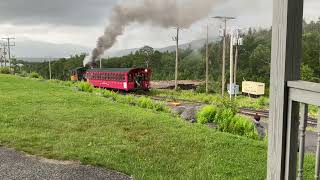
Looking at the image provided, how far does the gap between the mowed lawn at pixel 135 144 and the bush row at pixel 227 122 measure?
1.59 meters

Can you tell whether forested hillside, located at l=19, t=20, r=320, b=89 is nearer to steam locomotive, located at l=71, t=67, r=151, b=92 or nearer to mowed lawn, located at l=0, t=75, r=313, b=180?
steam locomotive, located at l=71, t=67, r=151, b=92

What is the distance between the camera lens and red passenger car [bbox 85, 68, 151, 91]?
90.2 ft

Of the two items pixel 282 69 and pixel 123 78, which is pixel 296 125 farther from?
pixel 123 78

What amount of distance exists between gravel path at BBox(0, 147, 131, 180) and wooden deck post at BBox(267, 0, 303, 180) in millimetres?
2390

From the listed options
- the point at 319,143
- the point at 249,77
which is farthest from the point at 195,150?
the point at 249,77

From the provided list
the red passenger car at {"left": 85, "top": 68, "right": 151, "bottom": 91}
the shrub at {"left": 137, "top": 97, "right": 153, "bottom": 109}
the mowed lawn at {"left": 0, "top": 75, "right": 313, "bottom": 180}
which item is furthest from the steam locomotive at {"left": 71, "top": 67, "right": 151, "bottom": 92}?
the mowed lawn at {"left": 0, "top": 75, "right": 313, "bottom": 180}

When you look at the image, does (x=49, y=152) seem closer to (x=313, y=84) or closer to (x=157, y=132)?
(x=157, y=132)

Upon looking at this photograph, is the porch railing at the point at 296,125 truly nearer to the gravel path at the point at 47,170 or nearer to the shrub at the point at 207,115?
the gravel path at the point at 47,170

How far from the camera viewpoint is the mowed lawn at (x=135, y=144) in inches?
219

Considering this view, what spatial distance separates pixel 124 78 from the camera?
2748 cm

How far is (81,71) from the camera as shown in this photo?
3809 centimetres

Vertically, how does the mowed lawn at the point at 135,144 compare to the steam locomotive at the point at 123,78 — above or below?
below

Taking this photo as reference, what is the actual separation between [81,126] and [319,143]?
6402 mm

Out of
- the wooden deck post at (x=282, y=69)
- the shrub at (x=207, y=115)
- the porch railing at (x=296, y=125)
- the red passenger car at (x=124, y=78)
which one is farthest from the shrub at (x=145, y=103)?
the porch railing at (x=296, y=125)
